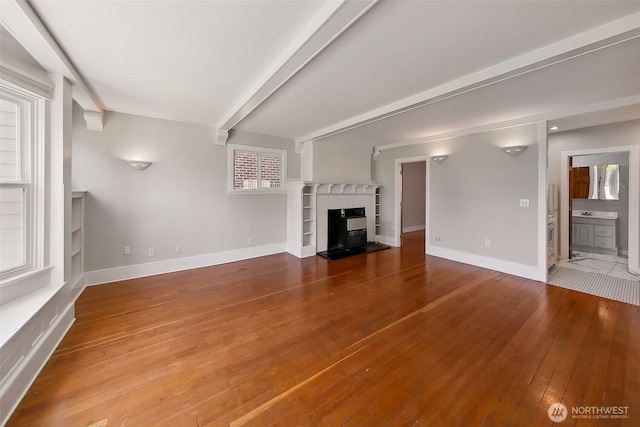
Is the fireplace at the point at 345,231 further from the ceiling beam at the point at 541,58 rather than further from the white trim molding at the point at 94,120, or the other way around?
the white trim molding at the point at 94,120

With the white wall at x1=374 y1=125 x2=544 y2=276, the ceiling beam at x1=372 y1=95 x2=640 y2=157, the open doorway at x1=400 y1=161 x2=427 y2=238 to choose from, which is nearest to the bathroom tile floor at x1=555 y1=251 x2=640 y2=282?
the white wall at x1=374 y1=125 x2=544 y2=276

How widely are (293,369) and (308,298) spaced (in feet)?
3.90

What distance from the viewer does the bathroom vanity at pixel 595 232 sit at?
451 cm

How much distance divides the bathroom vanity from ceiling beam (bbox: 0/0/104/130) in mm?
8102

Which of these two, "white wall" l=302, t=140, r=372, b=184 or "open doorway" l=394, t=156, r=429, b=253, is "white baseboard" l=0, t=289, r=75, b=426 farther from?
"open doorway" l=394, t=156, r=429, b=253

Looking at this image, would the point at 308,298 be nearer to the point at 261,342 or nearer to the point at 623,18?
the point at 261,342

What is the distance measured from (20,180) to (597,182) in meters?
8.59

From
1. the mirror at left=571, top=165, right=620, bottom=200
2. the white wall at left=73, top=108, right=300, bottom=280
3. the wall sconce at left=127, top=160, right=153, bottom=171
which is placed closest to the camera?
the white wall at left=73, top=108, right=300, bottom=280

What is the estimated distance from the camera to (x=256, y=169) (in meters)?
4.71

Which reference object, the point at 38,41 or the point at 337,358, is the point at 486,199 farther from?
the point at 38,41

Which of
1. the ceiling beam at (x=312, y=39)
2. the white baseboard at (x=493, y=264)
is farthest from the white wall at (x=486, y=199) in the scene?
the ceiling beam at (x=312, y=39)

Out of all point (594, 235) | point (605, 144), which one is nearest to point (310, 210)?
point (605, 144)

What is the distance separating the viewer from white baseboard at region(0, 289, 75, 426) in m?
1.39

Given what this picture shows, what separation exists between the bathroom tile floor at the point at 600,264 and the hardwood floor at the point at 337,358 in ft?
4.78
